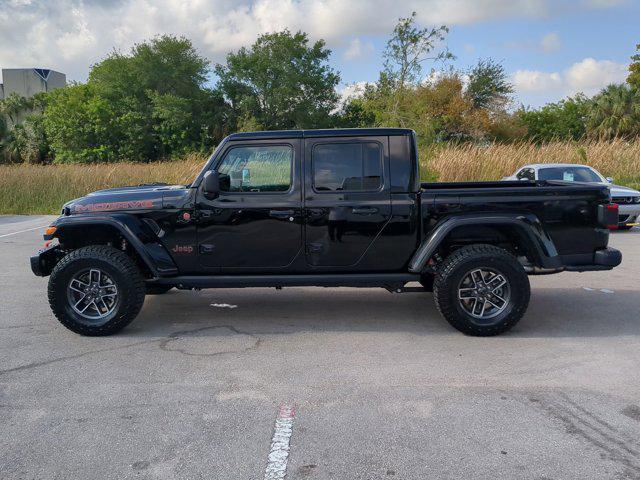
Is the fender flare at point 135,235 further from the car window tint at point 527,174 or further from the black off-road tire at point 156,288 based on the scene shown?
the car window tint at point 527,174

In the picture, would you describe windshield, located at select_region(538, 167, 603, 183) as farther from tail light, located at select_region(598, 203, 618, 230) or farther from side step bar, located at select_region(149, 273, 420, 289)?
side step bar, located at select_region(149, 273, 420, 289)

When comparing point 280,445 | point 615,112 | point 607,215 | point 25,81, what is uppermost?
point 25,81

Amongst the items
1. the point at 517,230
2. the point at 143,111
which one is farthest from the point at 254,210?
the point at 143,111

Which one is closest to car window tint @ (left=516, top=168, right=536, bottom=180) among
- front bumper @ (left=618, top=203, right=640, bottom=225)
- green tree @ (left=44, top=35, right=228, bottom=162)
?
front bumper @ (left=618, top=203, right=640, bottom=225)

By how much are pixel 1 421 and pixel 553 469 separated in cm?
342

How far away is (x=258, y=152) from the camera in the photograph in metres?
5.39

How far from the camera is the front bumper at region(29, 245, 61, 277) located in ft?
18.2

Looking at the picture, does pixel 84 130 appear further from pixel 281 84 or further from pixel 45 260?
pixel 45 260

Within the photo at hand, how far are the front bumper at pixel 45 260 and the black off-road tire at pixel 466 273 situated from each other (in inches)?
150

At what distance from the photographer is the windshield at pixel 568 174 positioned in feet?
41.0

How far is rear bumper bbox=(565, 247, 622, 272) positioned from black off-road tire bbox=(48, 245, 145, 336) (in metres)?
4.14

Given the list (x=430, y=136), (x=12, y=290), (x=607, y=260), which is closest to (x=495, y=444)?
(x=607, y=260)

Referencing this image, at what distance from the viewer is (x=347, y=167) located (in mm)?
5355

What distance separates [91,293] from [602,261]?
4901 millimetres
